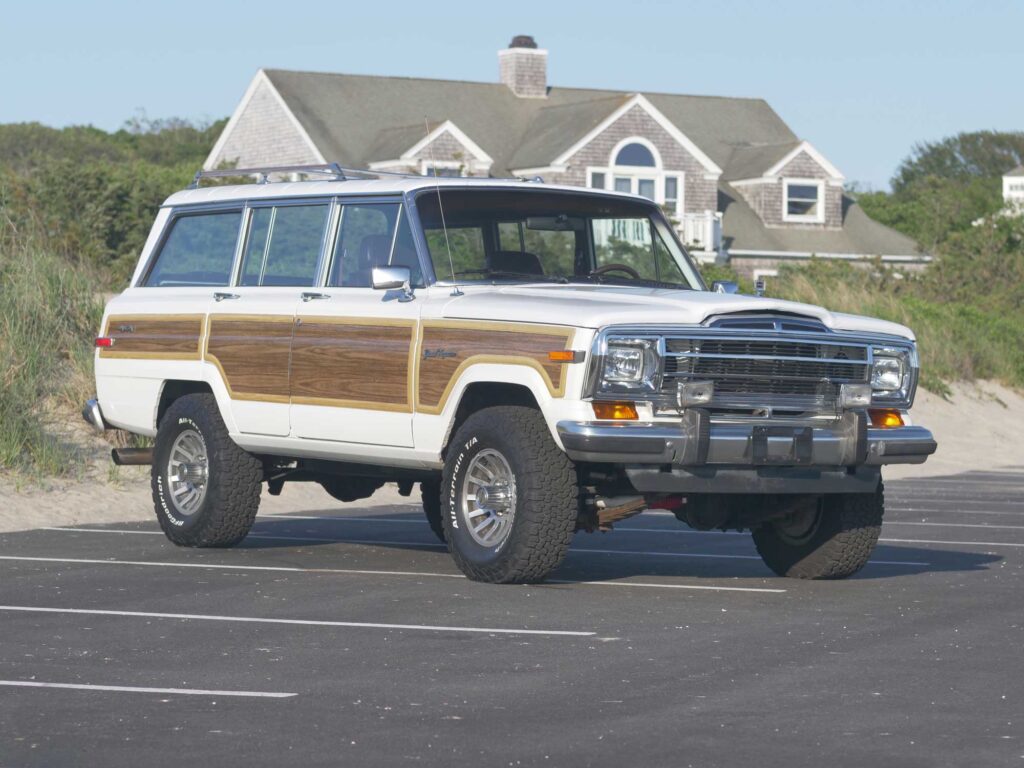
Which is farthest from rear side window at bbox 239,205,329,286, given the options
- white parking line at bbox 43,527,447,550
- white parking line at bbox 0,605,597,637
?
white parking line at bbox 0,605,597,637

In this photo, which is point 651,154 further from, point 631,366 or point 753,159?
point 631,366

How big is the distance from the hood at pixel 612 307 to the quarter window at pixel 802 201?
45.3 meters

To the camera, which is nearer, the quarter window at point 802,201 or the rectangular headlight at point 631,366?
the rectangular headlight at point 631,366

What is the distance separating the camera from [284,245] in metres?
12.9

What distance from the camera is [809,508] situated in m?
11.7

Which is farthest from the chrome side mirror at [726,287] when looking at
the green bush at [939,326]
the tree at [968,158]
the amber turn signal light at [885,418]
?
the tree at [968,158]

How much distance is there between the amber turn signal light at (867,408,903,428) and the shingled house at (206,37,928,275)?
35.7 m

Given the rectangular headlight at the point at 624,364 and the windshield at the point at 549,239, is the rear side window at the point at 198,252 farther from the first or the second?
the rectangular headlight at the point at 624,364

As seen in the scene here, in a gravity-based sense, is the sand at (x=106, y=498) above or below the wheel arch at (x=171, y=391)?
below

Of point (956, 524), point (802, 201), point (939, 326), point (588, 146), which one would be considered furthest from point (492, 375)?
point (802, 201)

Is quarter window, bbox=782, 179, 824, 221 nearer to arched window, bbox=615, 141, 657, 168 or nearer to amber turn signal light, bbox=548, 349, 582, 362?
arched window, bbox=615, 141, 657, 168

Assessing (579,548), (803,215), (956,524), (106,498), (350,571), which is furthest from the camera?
(803,215)

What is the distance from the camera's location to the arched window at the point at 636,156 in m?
52.8

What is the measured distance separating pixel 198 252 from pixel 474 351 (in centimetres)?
331
